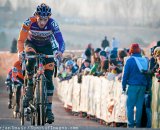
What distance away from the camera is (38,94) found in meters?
16.1

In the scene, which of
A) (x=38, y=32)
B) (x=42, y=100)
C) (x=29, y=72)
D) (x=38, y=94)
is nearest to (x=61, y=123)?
(x=29, y=72)

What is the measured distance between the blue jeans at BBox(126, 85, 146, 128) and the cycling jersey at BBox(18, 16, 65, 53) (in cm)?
262

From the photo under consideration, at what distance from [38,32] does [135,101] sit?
3049mm

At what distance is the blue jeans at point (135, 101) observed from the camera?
1864 cm

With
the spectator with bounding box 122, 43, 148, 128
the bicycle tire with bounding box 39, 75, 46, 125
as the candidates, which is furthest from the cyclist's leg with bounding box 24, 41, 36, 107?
Result: the spectator with bounding box 122, 43, 148, 128

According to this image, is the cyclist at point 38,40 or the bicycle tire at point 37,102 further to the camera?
the cyclist at point 38,40

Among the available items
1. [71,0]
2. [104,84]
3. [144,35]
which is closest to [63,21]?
[71,0]

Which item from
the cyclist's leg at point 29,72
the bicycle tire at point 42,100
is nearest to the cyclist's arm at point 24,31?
the cyclist's leg at point 29,72

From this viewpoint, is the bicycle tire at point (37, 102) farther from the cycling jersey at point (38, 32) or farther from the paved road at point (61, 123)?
the cycling jersey at point (38, 32)

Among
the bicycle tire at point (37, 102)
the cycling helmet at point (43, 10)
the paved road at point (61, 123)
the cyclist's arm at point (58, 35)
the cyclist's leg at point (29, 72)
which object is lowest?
the paved road at point (61, 123)

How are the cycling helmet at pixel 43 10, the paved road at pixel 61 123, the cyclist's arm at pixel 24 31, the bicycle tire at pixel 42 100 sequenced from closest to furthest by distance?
the paved road at pixel 61 123 < the bicycle tire at pixel 42 100 < the cycling helmet at pixel 43 10 < the cyclist's arm at pixel 24 31

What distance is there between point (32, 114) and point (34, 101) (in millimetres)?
316

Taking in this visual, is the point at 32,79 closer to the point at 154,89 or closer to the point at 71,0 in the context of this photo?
the point at 154,89

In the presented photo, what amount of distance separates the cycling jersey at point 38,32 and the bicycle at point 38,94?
40 centimetres
